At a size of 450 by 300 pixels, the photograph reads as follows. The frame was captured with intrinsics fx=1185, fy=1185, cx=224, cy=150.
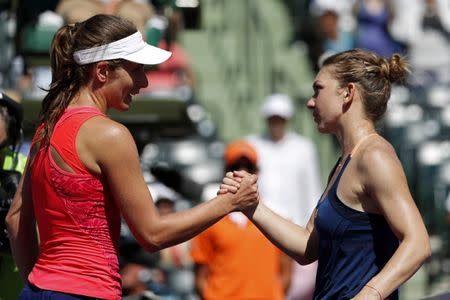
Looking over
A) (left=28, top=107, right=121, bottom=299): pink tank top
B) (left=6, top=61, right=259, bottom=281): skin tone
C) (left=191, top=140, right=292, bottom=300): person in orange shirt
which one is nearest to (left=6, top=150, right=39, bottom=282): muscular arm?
(left=6, top=61, right=259, bottom=281): skin tone

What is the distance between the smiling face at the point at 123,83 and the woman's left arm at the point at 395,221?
89 centimetres

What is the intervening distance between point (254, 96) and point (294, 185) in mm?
3136

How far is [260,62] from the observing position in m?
12.9

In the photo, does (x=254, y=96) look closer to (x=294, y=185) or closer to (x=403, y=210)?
(x=294, y=185)

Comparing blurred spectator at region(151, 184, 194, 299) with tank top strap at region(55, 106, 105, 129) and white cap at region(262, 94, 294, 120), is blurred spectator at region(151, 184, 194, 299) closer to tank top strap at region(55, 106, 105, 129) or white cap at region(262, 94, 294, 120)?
white cap at region(262, 94, 294, 120)

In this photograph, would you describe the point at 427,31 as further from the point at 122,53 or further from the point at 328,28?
the point at 122,53

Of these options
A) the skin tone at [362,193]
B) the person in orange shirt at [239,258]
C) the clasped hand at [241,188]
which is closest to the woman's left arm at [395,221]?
the skin tone at [362,193]

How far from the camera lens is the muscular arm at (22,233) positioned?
447 centimetres

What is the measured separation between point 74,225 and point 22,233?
444 mm

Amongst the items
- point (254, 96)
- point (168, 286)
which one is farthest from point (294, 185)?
point (254, 96)

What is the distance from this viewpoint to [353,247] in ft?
14.0

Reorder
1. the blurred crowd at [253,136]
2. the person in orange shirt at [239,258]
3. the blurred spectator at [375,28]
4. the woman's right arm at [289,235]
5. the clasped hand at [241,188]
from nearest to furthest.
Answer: the clasped hand at [241,188] → the woman's right arm at [289,235] → the person in orange shirt at [239,258] → the blurred crowd at [253,136] → the blurred spectator at [375,28]

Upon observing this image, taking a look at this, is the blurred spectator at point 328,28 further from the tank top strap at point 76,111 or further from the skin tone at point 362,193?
the tank top strap at point 76,111

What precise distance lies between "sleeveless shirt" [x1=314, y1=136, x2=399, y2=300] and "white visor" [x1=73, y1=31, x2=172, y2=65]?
2.85ft
